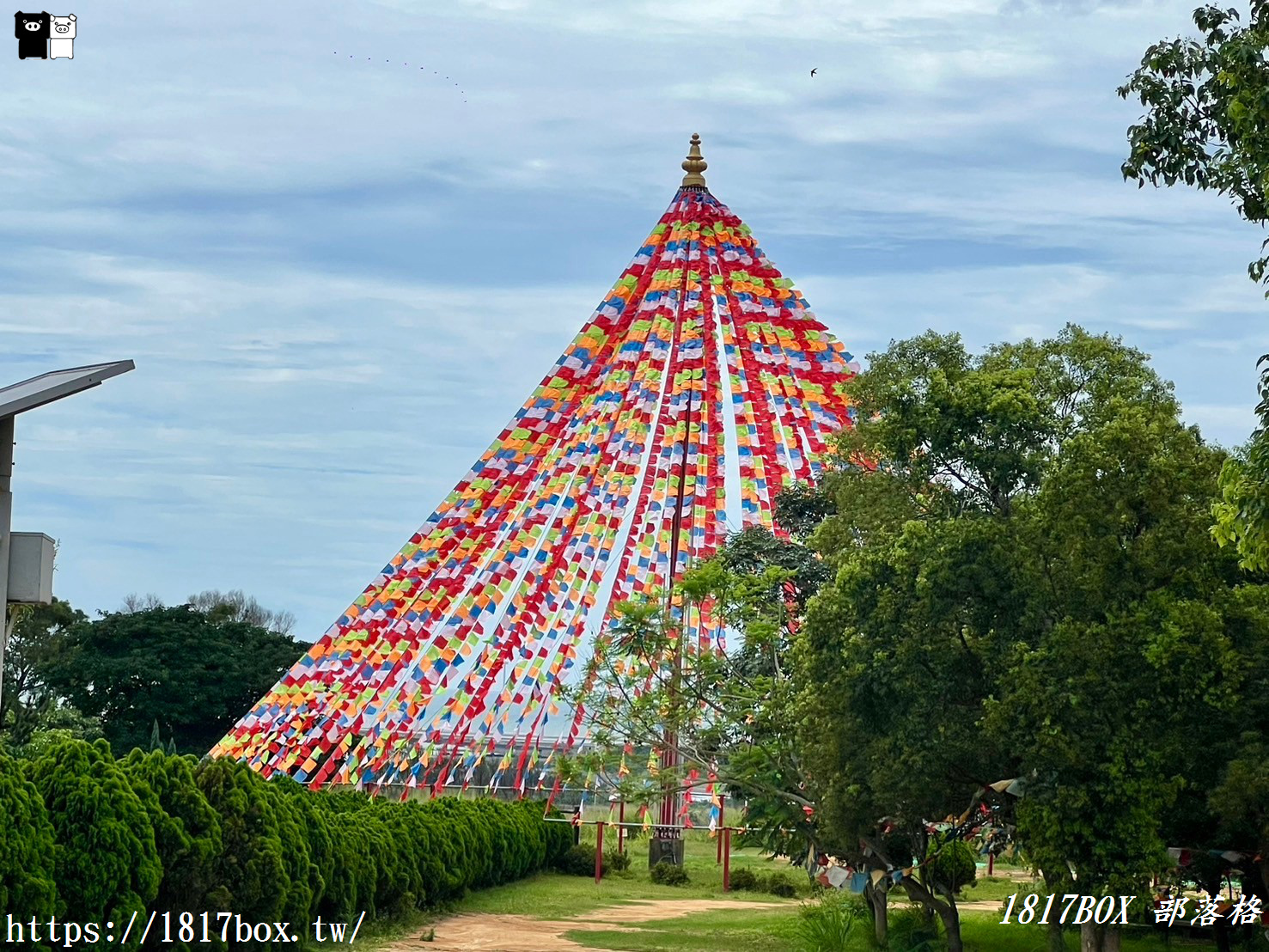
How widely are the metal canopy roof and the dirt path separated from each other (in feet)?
33.2

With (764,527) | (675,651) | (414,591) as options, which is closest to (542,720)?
Result: (414,591)

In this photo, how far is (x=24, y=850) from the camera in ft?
31.3

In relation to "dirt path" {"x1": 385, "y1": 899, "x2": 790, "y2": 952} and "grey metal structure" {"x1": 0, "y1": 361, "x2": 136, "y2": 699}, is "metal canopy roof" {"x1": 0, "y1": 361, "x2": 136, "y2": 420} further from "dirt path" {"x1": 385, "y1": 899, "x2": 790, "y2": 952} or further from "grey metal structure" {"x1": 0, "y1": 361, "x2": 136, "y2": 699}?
"dirt path" {"x1": 385, "y1": 899, "x2": 790, "y2": 952}

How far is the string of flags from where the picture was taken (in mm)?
20125

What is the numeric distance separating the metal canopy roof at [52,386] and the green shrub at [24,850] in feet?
14.8

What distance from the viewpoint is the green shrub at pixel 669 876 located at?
2427 centimetres

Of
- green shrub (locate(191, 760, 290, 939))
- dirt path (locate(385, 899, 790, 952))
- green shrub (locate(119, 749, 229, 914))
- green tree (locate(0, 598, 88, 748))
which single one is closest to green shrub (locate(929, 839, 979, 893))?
dirt path (locate(385, 899, 790, 952))

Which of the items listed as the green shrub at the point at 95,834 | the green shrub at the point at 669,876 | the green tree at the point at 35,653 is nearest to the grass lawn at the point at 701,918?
the green shrub at the point at 669,876

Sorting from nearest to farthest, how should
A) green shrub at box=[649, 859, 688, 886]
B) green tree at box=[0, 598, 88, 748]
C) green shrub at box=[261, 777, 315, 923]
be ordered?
green shrub at box=[261, 777, 315, 923], green shrub at box=[649, 859, 688, 886], green tree at box=[0, 598, 88, 748]

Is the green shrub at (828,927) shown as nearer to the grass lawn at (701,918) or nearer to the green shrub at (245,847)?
the grass lawn at (701,918)

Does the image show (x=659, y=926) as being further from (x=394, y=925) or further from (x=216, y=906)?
(x=216, y=906)

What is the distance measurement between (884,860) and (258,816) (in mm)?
5112

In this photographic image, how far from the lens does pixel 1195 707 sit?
11.0 meters

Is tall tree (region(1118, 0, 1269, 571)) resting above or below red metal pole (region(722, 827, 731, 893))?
above
